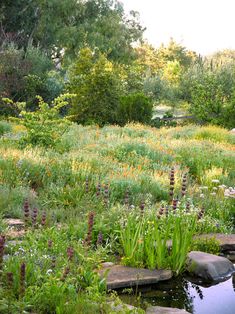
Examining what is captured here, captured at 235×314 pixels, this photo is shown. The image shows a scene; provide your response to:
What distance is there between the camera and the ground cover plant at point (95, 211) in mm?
4402

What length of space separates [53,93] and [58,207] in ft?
52.9

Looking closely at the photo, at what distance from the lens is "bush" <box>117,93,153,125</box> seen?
1981 centimetres

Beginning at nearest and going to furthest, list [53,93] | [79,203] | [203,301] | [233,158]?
[203,301], [79,203], [233,158], [53,93]

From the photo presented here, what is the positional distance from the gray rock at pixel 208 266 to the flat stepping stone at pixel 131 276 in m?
0.33

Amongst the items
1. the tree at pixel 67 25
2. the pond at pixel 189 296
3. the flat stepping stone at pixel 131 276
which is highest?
the tree at pixel 67 25

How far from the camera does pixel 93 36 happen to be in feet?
113

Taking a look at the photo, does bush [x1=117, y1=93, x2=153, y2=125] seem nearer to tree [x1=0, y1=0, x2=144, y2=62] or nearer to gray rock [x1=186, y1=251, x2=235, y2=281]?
gray rock [x1=186, y1=251, x2=235, y2=281]

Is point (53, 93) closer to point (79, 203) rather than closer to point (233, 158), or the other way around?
point (233, 158)

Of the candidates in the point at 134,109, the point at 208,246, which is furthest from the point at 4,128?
the point at 208,246

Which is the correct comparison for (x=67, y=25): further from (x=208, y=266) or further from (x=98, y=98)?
(x=208, y=266)

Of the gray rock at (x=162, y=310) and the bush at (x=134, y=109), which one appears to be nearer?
the gray rock at (x=162, y=310)

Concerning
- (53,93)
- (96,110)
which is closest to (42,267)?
(96,110)

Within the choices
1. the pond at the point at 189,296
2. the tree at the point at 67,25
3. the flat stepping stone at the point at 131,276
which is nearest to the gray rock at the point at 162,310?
the pond at the point at 189,296

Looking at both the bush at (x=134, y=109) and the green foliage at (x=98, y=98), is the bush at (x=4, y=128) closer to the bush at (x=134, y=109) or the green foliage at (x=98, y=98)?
the green foliage at (x=98, y=98)
